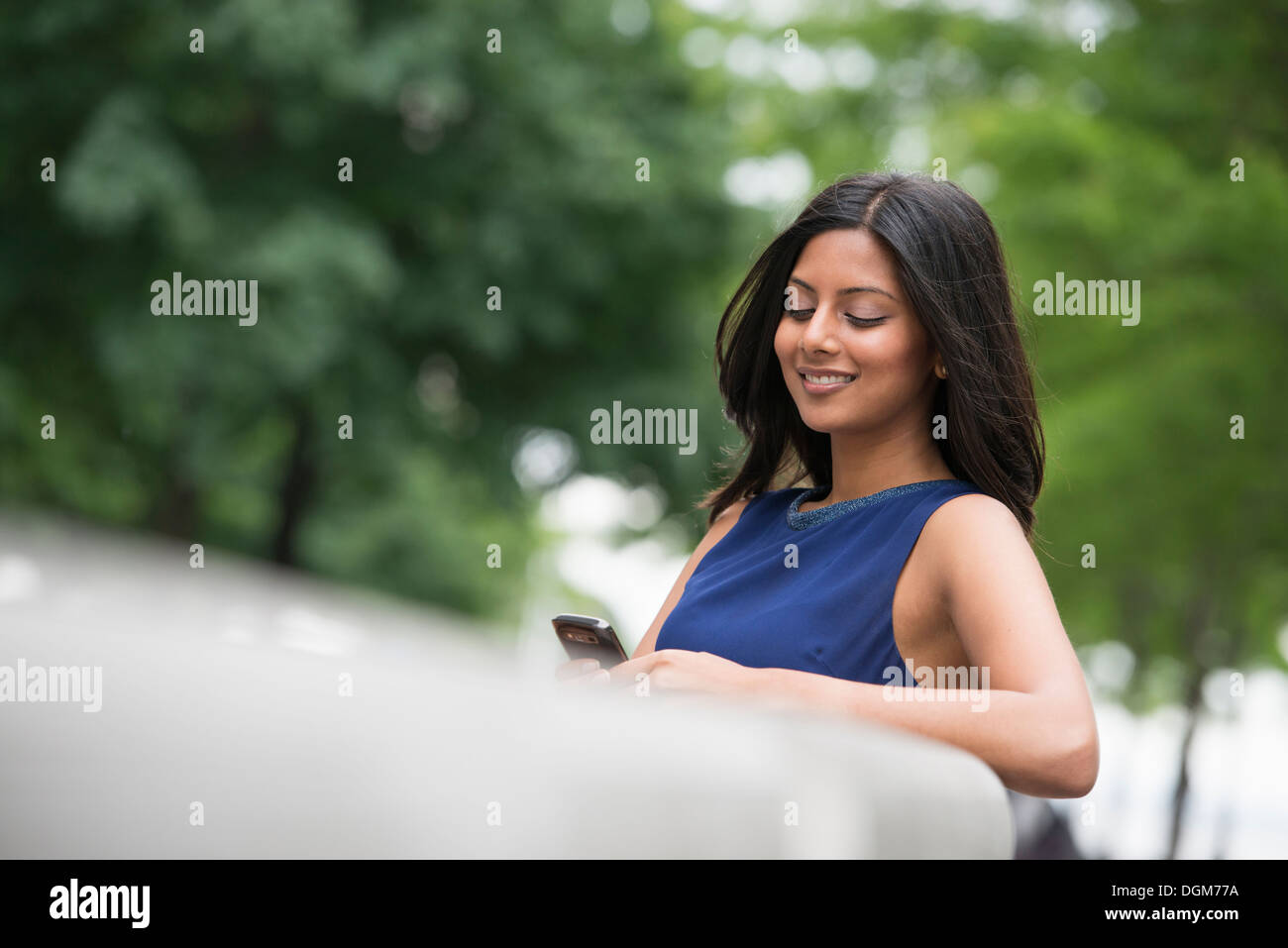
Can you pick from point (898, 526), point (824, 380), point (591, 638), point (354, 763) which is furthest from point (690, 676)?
point (354, 763)

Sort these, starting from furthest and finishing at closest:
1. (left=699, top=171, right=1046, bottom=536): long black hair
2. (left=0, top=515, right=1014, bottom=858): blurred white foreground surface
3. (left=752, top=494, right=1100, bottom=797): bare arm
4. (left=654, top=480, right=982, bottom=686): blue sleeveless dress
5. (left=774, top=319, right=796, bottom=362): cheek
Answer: (left=774, top=319, right=796, bottom=362): cheek, (left=699, top=171, right=1046, bottom=536): long black hair, (left=654, top=480, right=982, bottom=686): blue sleeveless dress, (left=752, top=494, right=1100, bottom=797): bare arm, (left=0, top=515, right=1014, bottom=858): blurred white foreground surface

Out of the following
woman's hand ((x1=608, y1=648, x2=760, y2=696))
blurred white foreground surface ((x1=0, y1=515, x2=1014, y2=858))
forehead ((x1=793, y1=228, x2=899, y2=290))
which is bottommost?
blurred white foreground surface ((x1=0, y1=515, x2=1014, y2=858))

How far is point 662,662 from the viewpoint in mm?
1766

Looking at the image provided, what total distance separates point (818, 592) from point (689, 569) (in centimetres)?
55

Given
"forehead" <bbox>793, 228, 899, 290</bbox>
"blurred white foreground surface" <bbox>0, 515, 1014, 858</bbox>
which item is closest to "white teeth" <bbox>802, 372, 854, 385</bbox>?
"forehead" <bbox>793, 228, 899, 290</bbox>

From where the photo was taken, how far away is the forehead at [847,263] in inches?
84.0

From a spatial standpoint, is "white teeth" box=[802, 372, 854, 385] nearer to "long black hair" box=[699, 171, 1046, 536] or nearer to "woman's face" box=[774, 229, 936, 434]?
"woman's face" box=[774, 229, 936, 434]

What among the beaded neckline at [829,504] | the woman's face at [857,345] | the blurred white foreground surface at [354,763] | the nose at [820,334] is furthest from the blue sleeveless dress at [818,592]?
the blurred white foreground surface at [354,763]

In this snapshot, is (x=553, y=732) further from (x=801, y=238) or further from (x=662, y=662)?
(x=801, y=238)

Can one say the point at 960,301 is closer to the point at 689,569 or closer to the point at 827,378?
the point at 827,378

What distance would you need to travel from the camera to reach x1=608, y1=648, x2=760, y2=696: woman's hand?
1698 mm

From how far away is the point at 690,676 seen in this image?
67.9 inches

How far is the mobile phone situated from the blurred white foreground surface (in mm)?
1045

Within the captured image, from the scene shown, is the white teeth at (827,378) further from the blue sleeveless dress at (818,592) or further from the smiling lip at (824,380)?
the blue sleeveless dress at (818,592)
